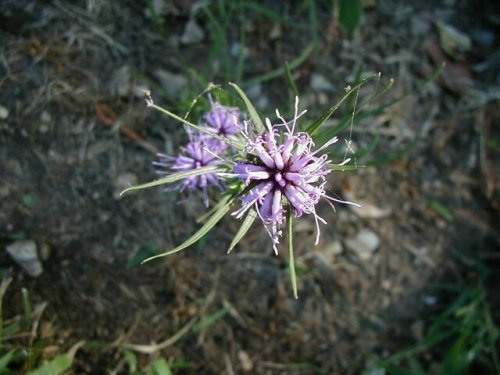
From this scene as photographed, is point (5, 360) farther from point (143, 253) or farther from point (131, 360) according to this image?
point (143, 253)

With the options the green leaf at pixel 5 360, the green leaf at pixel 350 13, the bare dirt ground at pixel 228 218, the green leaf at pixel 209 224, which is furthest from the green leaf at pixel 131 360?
the green leaf at pixel 350 13

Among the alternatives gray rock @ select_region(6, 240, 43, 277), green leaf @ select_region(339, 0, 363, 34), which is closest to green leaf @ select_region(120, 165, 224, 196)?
gray rock @ select_region(6, 240, 43, 277)

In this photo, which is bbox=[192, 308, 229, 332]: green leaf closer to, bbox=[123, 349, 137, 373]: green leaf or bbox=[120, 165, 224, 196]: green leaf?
bbox=[123, 349, 137, 373]: green leaf

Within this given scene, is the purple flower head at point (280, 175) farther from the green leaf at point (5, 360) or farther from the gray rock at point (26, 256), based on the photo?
the gray rock at point (26, 256)

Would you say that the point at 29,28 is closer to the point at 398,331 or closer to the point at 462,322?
the point at 398,331

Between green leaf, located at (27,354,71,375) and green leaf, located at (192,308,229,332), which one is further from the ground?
green leaf, located at (192,308,229,332)

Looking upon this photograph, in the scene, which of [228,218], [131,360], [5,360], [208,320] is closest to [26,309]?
[5,360]
